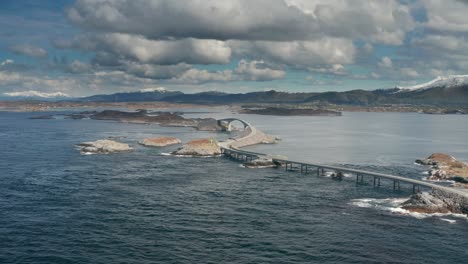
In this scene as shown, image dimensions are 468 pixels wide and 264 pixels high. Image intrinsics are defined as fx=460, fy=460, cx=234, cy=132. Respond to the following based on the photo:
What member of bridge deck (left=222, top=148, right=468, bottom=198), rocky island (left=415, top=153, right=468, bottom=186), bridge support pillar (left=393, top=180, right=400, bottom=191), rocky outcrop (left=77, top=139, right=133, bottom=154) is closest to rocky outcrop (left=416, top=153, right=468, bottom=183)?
rocky island (left=415, top=153, right=468, bottom=186)

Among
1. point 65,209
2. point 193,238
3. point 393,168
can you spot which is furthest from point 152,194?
point 393,168

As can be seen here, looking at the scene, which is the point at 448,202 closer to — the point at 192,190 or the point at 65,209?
the point at 192,190

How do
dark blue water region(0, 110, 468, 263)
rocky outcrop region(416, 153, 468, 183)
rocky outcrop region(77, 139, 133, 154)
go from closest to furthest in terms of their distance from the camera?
1. dark blue water region(0, 110, 468, 263)
2. rocky outcrop region(416, 153, 468, 183)
3. rocky outcrop region(77, 139, 133, 154)

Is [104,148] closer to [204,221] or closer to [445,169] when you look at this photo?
[204,221]

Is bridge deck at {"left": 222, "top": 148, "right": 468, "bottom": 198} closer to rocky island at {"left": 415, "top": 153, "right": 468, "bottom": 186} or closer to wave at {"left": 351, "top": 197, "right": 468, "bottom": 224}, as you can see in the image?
wave at {"left": 351, "top": 197, "right": 468, "bottom": 224}

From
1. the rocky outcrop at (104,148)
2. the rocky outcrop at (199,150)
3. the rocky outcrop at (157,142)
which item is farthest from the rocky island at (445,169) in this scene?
the rocky outcrop at (104,148)

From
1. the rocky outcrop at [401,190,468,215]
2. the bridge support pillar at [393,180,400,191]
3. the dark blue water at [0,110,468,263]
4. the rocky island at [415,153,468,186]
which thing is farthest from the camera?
the rocky island at [415,153,468,186]

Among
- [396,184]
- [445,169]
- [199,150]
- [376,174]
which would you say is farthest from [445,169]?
[199,150]
